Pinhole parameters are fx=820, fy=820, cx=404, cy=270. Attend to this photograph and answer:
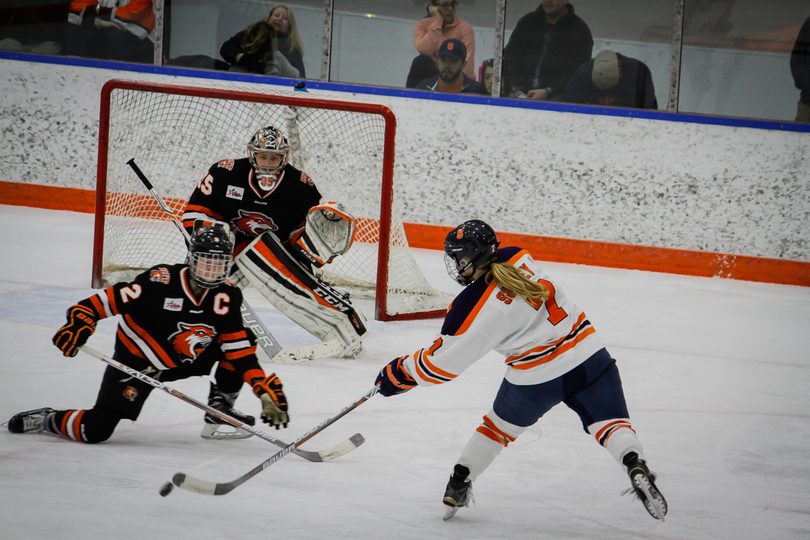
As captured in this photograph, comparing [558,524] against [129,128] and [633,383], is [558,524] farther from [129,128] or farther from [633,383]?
[129,128]

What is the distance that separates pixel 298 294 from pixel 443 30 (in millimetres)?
3142

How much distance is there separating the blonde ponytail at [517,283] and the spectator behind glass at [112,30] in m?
5.13

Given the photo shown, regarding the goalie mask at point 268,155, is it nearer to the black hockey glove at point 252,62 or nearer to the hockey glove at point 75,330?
the hockey glove at point 75,330

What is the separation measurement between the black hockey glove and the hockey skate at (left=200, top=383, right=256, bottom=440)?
4221mm

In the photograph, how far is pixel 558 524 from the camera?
6.91 feet

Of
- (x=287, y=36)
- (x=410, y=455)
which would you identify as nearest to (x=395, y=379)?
(x=410, y=455)

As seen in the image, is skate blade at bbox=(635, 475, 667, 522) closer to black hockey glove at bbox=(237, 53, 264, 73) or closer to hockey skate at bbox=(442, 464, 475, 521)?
hockey skate at bbox=(442, 464, 475, 521)

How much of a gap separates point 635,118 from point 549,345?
4137mm

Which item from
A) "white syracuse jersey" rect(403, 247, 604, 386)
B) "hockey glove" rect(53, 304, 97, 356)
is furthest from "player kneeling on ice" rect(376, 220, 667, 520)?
"hockey glove" rect(53, 304, 97, 356)

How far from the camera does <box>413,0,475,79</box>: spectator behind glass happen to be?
596 cm

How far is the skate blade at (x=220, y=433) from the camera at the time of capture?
254 cm

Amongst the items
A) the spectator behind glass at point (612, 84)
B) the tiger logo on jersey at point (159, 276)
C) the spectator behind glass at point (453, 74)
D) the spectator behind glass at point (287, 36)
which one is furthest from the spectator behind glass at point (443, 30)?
the tiger logo on jersey at point (159, 276)

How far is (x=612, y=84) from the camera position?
230 inches

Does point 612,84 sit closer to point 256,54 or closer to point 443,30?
point 443,30
